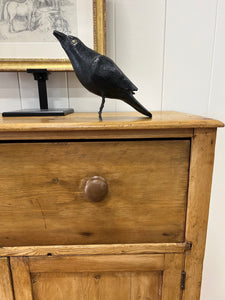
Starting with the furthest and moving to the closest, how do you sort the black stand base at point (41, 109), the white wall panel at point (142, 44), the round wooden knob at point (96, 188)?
the white wall panel at point (142, 44) → the black stand base at point (41, 109) → the round wooden knob at point (96, 188)

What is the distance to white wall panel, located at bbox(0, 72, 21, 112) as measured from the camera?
2.85ft

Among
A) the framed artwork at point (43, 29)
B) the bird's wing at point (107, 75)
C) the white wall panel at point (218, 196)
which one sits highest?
the framed artwork at point (43, 29)

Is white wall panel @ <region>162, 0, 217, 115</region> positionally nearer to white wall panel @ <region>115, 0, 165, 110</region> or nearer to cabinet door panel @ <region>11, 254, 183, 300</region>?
white wall panel @ <region>115, 0, 165, 110</region>

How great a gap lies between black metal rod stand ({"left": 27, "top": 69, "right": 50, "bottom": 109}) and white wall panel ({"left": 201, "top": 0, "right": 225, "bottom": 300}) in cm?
69

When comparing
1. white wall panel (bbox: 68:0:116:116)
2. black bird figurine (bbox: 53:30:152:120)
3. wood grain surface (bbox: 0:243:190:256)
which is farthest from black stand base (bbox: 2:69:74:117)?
wood grain surface (bbox: 0:243:190:256)

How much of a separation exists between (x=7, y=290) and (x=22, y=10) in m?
0.93

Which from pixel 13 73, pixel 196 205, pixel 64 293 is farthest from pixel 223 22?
pixel 64 293

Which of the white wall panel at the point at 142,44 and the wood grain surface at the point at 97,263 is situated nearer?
the wood grain surface at the point at 97,263

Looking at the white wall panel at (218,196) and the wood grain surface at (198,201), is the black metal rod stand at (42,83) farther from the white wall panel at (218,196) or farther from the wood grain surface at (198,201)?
the white wall panel at (218,196)

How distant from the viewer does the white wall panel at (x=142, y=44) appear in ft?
2.65

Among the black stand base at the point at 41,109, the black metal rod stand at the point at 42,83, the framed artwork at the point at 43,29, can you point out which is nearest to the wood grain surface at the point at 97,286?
the black stand base at the point at 41,109

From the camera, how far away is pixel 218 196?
0.99 metres

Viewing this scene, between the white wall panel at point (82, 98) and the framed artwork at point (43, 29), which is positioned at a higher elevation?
the framed artwork at point (43, 29)

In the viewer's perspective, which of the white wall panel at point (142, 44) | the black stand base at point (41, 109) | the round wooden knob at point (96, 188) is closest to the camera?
the round wooden knob at point (96, 188)
